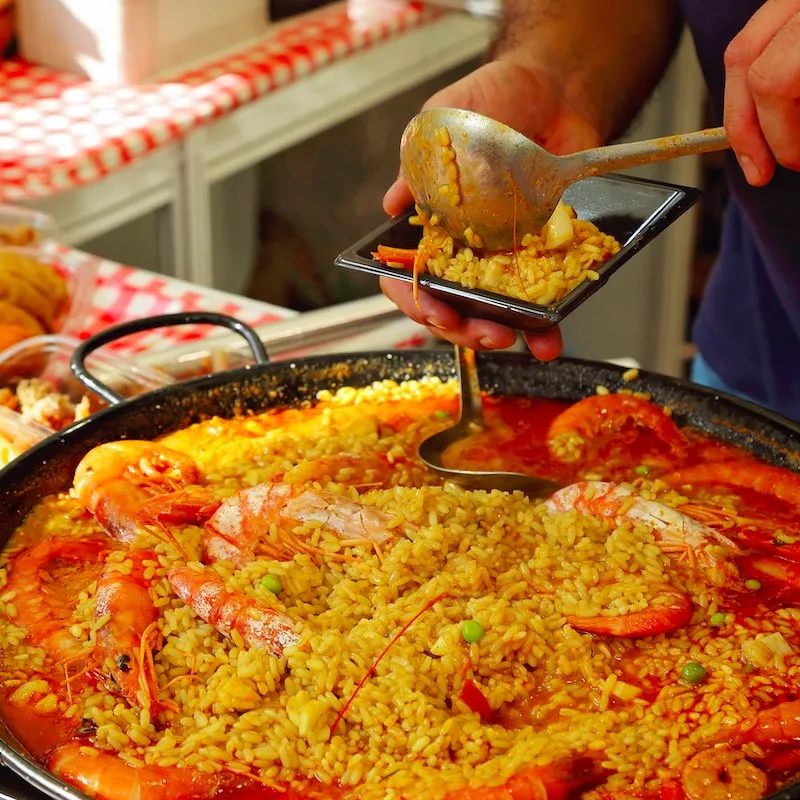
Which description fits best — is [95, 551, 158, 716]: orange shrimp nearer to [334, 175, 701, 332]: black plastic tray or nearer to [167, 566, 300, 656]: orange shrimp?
[167, 566, 300, 656]: orange shrimp

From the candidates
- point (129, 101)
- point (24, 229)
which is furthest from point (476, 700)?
point (129, 101)

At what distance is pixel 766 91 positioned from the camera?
157 centimetres

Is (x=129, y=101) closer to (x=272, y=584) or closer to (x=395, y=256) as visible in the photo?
(x=395, y=256)

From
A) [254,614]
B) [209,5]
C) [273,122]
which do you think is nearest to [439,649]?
[254,614]

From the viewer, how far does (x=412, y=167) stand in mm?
1920

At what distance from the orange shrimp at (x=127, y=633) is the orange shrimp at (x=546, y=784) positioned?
0.48 m

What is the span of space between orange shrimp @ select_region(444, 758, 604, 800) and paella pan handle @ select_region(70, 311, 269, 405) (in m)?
1.14

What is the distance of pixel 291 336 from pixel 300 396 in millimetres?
346

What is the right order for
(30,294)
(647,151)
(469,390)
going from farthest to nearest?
(30,294) < (469,390) < (647,151)

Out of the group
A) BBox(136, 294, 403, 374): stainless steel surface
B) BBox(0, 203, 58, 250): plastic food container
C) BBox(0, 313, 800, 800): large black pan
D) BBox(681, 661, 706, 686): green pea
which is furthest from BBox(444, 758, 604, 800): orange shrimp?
BBox(0, 203, 58, 250): plastic food container

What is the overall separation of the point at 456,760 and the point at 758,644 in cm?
51

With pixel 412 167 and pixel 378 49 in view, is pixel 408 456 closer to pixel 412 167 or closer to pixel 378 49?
pixel 412 167

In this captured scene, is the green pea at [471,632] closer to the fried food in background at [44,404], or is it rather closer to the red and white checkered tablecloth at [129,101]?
the fried food in background at [44,404]

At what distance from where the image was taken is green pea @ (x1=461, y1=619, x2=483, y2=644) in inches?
62.9
